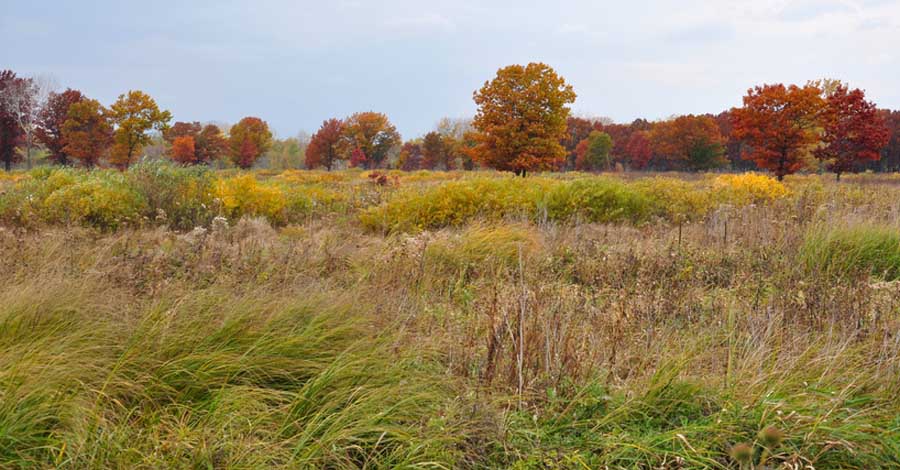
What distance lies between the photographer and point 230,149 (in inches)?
2430

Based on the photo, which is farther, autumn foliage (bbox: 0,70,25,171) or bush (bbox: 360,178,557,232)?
autumn foliage (bbox: 0,70,25,171)

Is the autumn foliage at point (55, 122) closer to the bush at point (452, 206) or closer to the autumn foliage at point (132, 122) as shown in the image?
the autumn foliage at point (132, 122)

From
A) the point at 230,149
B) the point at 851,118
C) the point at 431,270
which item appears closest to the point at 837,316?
the point at 431,270

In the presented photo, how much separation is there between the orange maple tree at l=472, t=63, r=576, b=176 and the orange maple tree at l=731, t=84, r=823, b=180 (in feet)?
28.7

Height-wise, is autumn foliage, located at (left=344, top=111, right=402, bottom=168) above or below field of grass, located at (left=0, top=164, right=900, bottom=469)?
above

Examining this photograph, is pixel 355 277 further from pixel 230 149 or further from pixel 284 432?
pixel 230 149

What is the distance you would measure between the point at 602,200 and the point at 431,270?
18.3 feet

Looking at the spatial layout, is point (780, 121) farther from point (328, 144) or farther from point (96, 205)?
point (328, 144)

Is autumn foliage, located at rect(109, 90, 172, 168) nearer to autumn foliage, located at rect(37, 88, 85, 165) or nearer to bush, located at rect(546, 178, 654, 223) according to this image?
autumn foliage, located at rect(37, 88, 85, 165)

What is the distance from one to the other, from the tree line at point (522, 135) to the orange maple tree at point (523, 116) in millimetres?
58

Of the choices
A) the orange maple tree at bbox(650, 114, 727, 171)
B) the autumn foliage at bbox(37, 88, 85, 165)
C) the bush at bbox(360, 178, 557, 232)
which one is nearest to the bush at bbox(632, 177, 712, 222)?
the bush at bbox(360, 178, 557, 232)

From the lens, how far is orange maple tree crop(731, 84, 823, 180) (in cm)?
2773

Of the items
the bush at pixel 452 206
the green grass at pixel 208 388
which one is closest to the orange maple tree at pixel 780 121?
the bush at pixel 452 206

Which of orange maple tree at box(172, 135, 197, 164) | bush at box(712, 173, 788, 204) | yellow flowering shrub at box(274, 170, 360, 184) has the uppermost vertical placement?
orange maple tree at box(172, 135, 197, 164)
